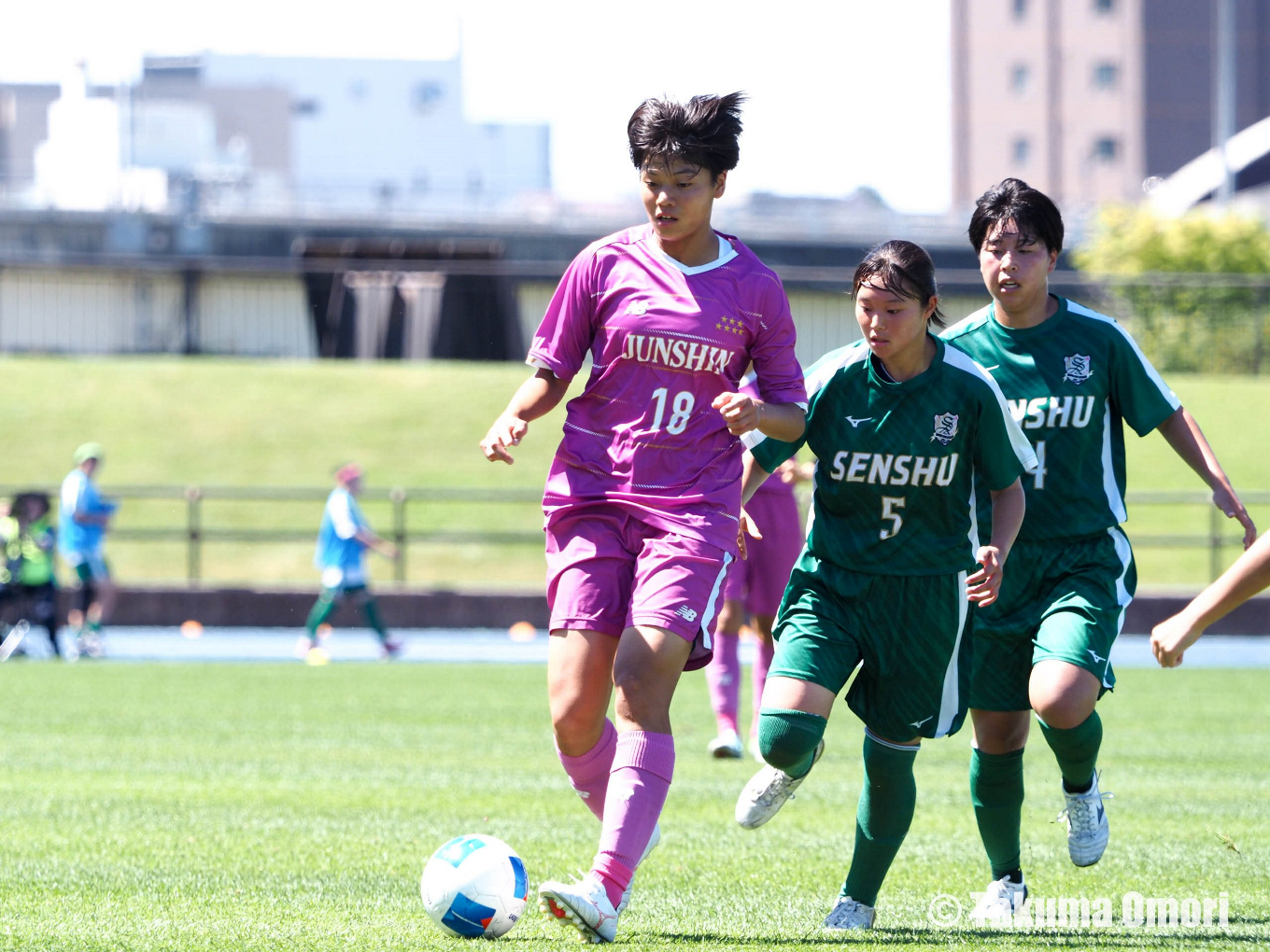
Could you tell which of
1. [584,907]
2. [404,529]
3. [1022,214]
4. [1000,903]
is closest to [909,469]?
[1022,214]

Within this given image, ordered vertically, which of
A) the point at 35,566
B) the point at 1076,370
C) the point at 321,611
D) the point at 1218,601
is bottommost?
the point at 321,611

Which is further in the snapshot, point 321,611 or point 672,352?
point 321,611

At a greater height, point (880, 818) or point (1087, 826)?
point (880, 818)

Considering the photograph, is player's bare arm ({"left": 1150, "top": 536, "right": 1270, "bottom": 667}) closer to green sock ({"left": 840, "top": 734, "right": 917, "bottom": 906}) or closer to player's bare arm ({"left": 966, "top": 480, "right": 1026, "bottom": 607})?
player's bare arm ({"left": 966, "top": 480, "right": 1026, "bottom": 607})

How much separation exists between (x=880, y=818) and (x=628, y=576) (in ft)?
3.32

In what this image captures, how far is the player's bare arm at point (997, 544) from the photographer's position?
14.6 ft

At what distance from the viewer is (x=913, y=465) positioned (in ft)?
15.4

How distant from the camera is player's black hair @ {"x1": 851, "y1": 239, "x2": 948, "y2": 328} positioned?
15.4 ft

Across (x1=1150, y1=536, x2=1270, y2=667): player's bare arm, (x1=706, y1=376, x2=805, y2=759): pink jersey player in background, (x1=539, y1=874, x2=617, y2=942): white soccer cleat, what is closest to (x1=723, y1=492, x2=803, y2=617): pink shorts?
(x1=706, y1=376, x2=805, y2=759): pink jersey player in background

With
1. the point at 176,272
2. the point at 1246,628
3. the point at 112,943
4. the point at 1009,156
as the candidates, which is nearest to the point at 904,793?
the point at 112,943

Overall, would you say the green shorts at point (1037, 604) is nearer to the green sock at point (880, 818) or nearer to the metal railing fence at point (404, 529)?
the green sock at point (880, 818)

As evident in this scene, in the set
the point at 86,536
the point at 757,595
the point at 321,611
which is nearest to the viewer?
the point at 757,595

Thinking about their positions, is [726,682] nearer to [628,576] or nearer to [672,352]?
[628,576]

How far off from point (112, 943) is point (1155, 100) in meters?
83.0
